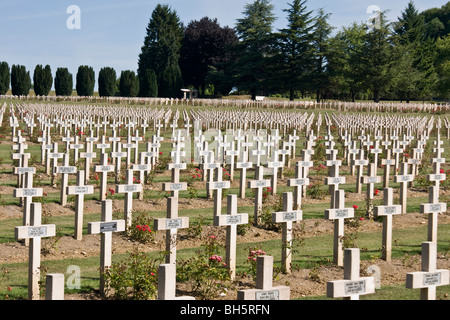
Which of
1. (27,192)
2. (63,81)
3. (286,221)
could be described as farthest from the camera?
(63,81)

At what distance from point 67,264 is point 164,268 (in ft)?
15.1

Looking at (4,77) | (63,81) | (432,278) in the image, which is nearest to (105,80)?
(63,81)

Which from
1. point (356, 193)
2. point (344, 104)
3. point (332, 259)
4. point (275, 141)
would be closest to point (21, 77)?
point (344, 104)

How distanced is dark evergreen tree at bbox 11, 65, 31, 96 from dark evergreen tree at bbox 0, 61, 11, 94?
1.85 feet

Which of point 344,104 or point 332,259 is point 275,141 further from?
point 344,104

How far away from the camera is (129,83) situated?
7575cm

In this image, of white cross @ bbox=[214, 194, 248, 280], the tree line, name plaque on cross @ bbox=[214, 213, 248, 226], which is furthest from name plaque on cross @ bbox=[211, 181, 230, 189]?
the tree line

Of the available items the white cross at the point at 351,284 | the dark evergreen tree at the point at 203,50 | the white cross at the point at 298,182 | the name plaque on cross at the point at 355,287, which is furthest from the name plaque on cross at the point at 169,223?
the dark evergreen tree at the point at 203,50

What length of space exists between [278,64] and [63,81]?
25.4 meters

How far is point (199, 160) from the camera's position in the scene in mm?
19016

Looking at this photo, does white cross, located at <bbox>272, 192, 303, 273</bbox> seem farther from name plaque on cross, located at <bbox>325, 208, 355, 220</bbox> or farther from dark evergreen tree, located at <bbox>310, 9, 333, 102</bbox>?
dark evergreen tree, located at <bbox>310, 9, 333, 102</bbox>

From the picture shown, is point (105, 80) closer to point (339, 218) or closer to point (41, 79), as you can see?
point (41, 79)

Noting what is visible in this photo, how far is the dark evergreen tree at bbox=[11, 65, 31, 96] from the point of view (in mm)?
73438

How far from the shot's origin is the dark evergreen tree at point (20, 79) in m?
73.4
